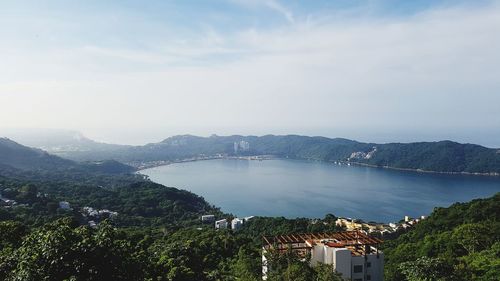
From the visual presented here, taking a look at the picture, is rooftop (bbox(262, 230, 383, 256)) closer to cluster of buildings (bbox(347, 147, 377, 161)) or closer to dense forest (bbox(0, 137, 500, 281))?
dense forest (bbox(0, 137, 500, 281))

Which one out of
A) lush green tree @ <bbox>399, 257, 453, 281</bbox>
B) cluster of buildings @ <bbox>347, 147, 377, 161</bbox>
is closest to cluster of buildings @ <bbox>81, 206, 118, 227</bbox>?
lush green tree @ <bbox>399, 257, 453, 281</bbox>

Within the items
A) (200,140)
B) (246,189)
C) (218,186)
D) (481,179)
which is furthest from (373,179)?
(200,140)

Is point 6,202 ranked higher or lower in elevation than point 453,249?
lower

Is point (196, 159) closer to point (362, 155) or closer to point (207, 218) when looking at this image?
point (362, 155)

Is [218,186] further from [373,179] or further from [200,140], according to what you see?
[200,140]

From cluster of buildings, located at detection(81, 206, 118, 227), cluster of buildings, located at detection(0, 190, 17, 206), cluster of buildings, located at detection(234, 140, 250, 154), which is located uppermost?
cluster of buildings, located at detection(234, 140, 250, 154)

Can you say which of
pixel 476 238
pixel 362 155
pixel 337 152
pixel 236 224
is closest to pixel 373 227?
pixel 236 224
